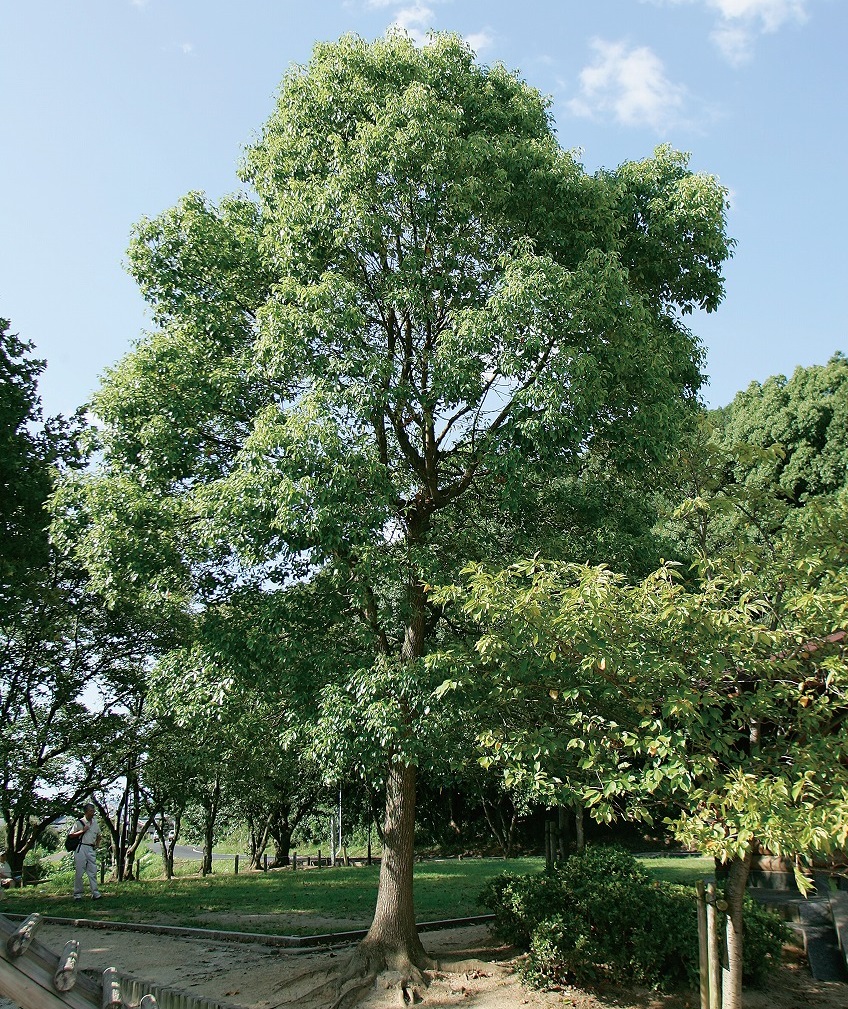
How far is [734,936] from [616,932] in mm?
3055

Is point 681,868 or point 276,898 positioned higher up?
point 276,898

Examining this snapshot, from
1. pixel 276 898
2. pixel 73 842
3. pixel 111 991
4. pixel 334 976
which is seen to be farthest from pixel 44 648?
pixel 111 991

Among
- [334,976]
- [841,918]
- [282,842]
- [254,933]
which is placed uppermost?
[841,918]

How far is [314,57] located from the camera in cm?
1043

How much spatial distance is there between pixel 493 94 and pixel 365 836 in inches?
1194

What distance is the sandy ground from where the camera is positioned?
27.4 ft

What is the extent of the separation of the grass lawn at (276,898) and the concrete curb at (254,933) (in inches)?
31.6

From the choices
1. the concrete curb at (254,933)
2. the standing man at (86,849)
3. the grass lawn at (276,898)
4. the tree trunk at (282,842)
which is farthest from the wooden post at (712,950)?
the tree trunk at (282,842)

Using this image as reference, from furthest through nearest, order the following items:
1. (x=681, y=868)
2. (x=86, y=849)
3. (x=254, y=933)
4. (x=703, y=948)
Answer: (x=681, y=868)
(x=86, y=849)
(x=254, y=933)
(x=703, y=948)

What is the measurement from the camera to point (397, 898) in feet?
30.8

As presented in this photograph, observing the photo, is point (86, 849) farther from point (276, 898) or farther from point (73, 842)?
point (276, 898)

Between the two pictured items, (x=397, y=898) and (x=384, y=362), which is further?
(x=397, y=898)

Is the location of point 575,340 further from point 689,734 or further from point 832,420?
point 832,420

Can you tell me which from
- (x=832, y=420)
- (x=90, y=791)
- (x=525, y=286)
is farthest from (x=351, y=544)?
(x=832, y=420)
